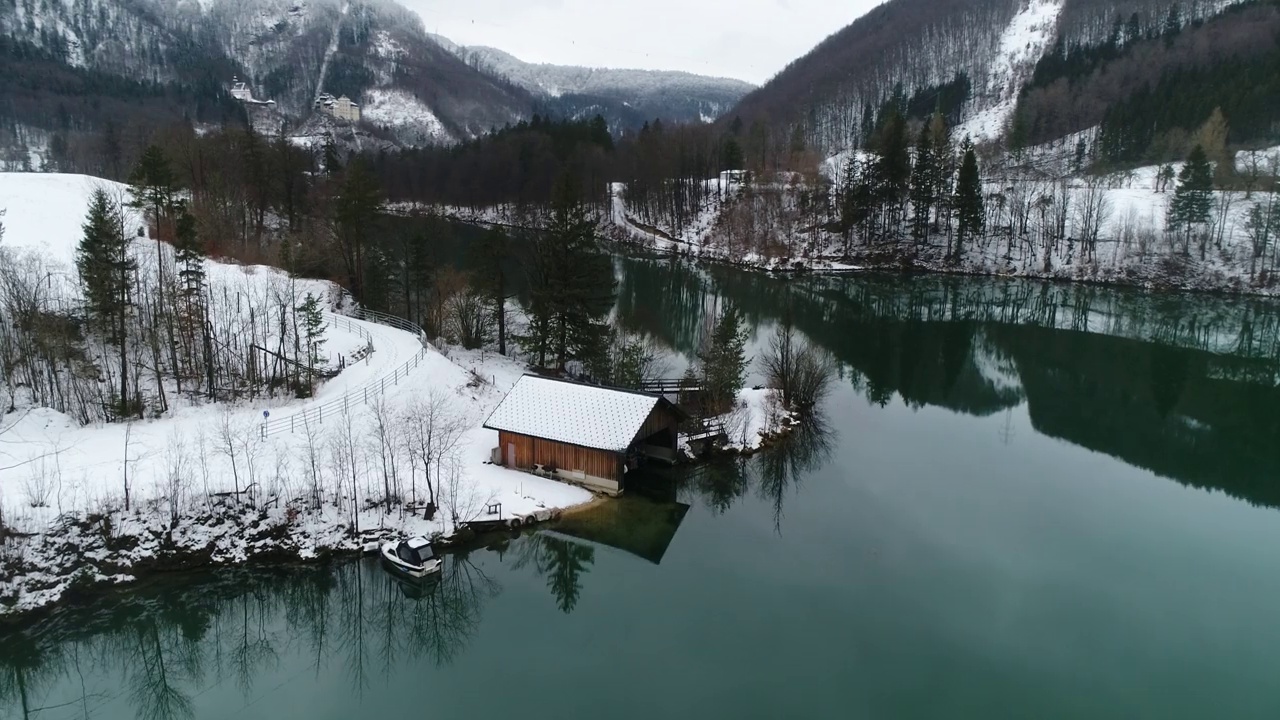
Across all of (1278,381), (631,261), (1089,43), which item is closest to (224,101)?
(631,261)

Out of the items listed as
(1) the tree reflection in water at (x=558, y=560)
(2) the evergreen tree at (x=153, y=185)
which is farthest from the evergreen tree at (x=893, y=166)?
(1) the tree reflection in water at (x=558, y=560)

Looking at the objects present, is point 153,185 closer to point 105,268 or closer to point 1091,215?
point 105,268

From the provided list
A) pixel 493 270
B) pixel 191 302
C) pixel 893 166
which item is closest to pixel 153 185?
pixel 191 302

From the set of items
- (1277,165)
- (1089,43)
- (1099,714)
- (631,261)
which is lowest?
(1099,714)

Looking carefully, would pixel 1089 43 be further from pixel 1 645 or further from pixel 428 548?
pixel 1 645

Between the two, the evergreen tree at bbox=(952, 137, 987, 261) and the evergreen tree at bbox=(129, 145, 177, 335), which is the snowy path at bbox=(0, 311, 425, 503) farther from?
the evergreen tree at bbox=(952, 137, 987, 261)
